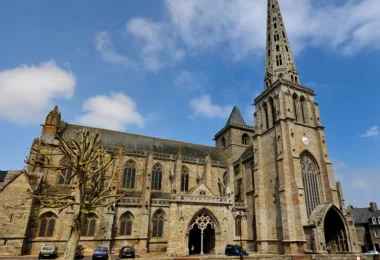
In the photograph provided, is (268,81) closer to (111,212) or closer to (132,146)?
(132,146)

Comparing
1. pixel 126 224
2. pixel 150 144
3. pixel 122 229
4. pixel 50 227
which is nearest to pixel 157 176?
pixel 150 144

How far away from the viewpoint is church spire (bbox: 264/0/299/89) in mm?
32219

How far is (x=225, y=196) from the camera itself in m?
27.3

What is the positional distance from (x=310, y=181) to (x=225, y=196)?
9537mm

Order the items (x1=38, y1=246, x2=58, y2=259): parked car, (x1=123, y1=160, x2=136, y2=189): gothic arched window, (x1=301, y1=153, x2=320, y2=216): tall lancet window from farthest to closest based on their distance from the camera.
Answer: (x1=123, y1=160, x2=136, y2=189): gothic arched window < (x1=301, y1=153, x2=320, y2=216): tall lancet window < (x1=38, y1=246, x2=58, y2=259): parked car

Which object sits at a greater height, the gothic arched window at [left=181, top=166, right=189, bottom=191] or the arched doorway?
the gothic arched window at [left=181, top=166, right=189, bottom=191]

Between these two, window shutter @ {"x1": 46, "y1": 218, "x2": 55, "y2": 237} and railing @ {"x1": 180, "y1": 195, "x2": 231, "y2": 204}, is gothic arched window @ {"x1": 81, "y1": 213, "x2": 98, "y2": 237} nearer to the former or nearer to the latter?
window shutter @ {"x1": 46, "y1": 218, "x2": 55, "y2": 237}

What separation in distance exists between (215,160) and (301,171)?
13.8 meters

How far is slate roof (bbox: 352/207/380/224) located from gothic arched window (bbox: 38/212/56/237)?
48.3 m

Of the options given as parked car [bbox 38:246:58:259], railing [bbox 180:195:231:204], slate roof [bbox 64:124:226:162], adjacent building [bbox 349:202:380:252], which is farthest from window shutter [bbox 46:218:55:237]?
adjacent building [bbox 349:202:380:252]

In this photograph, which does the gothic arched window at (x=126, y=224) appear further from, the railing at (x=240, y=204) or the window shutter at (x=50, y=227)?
the railing at (x=240, y=204)

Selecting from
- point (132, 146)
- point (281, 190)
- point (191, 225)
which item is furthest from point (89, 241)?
point (281, 190)

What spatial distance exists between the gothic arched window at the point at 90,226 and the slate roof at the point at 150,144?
9.78 m

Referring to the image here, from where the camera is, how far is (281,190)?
24469 millimetres
